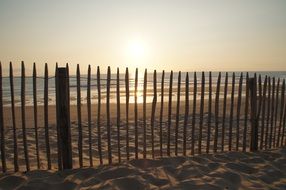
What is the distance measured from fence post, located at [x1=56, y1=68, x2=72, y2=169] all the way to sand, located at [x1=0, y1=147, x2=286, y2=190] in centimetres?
30

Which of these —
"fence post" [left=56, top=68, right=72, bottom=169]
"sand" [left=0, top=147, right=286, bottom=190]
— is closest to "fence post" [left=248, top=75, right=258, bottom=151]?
"sand" [left=0, top=147, right=286, bottom=190]

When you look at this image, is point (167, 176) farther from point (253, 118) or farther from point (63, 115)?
point (253, 118)

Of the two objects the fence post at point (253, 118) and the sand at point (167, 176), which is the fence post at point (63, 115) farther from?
the fence post at point (253, 118)

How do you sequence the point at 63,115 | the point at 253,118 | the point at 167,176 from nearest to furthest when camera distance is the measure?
the point at 167,176 → the point at 63,115 → the point at 253,118

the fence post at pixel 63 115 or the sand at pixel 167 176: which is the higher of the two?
the fence post at pixel 63 115

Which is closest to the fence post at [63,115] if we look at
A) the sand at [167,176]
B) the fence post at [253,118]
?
the sand at [167,176]

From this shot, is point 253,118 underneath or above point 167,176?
above

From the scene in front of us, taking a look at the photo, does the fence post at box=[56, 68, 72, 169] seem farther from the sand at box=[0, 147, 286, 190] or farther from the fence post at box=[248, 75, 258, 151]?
the fence post at box=[248, 75, 258, 151]

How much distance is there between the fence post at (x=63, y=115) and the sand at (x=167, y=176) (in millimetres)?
302

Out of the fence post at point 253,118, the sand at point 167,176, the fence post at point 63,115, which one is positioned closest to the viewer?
the sand at point 167,176

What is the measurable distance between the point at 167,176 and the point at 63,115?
2.07 m

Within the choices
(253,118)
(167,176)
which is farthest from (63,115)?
(253,118)

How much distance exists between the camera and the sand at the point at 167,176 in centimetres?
491

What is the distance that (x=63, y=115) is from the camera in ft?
18.4
